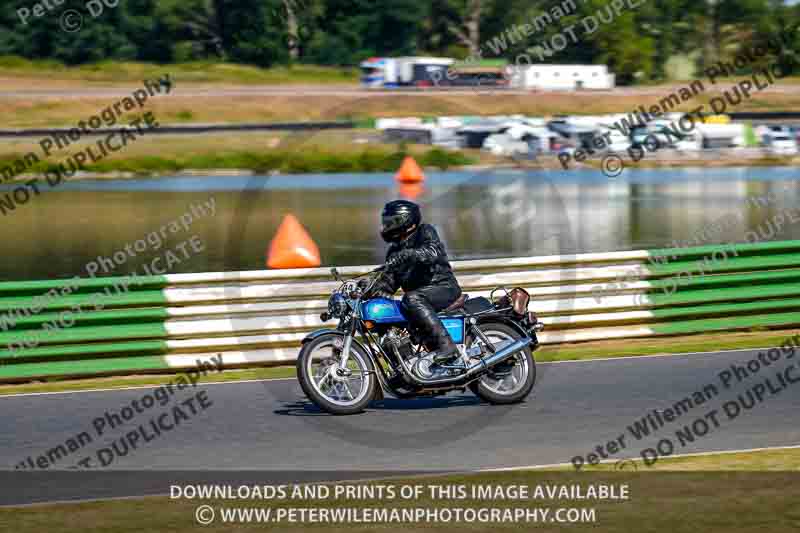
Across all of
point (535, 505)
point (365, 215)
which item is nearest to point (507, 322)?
point (535, 505)

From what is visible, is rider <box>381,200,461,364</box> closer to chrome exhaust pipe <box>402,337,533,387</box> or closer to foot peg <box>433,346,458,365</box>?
foot peg <box>433,346,458,365</box>

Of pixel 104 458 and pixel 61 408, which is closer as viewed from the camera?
pixel 104 458

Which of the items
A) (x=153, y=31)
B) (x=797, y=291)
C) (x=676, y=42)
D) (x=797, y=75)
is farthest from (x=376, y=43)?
(x=797, y=291)

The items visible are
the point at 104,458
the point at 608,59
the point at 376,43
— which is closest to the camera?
the point at 104,458

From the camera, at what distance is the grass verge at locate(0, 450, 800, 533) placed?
620 centimetres

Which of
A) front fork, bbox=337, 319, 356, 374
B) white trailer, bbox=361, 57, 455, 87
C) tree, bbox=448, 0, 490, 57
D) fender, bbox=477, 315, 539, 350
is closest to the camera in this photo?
front fork, bbox=337, 319, 356, 374

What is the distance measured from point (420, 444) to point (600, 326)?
180 inches

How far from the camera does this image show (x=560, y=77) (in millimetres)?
71375

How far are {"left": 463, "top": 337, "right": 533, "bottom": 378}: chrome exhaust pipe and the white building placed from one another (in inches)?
2429

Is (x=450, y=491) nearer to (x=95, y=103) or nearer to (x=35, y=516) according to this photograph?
(x=35, y=516)

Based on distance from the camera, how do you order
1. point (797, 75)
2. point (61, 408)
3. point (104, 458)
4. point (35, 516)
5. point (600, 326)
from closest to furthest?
1. point (35, 516)
2. point (104, 458)
3. point (61, 408)
4. point (600, 326)
5. point (797, 75)

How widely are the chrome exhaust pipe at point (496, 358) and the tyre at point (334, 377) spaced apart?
2.36 ft

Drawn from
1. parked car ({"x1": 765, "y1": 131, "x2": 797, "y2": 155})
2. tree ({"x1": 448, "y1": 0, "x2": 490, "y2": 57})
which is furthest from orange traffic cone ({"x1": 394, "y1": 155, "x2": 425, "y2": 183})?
tree ({"x1": 448, "y1": 0, "x2": 490, "y2": 57})

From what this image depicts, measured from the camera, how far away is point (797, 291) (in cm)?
1277
